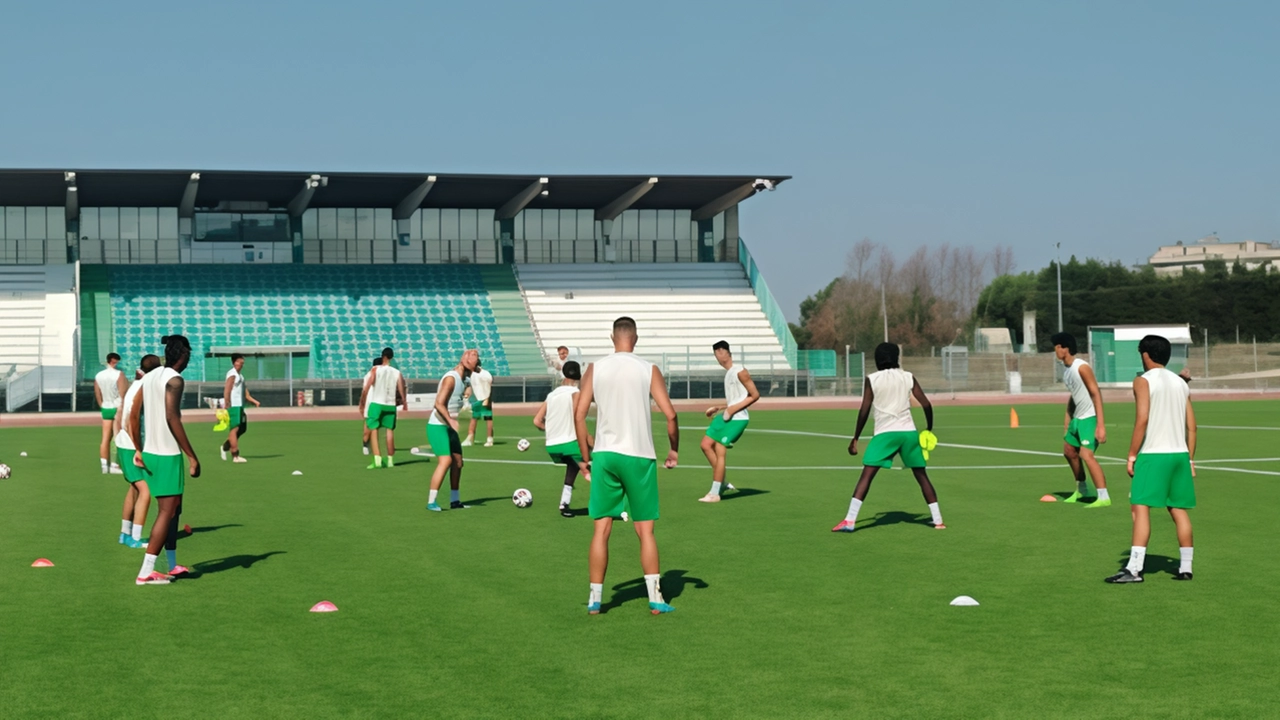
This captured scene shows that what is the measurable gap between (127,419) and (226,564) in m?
1.59

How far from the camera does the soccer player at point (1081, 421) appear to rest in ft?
51.2

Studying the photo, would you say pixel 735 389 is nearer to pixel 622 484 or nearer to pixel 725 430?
pixel 725 430

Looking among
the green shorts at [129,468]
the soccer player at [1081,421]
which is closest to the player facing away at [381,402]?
the green shorts at [129,468]

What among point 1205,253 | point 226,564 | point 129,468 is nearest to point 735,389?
point 226,564

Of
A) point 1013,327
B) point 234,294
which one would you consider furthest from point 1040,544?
point 1013,327

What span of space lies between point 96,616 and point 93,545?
4.14 m

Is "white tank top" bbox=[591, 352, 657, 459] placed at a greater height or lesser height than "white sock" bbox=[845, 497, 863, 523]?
greater

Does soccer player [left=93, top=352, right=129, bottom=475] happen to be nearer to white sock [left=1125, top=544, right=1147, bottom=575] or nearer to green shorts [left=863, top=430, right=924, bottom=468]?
green shorts [left=863, top=430, right=924, bottom=468]

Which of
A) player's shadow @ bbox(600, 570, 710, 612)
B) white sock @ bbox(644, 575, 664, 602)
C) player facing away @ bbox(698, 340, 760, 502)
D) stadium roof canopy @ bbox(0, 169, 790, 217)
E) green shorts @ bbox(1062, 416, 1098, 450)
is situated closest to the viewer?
white sock @ bbox(644, 575, 664, 602)

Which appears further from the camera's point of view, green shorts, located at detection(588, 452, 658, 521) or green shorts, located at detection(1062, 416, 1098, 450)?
green shorts, located at detection(1062, 416, 1098, 450)

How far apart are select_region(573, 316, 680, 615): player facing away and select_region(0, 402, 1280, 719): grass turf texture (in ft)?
1.42

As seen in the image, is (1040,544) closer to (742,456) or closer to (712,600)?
(712,600)

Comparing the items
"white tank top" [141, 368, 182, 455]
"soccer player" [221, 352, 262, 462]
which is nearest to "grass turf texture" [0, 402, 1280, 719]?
"white tank top" [141, 368, 182, 455]

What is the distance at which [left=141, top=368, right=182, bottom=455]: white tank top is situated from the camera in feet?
36.2
